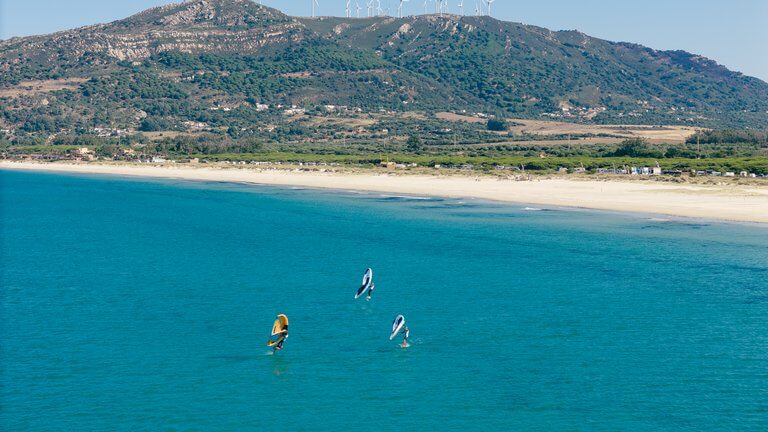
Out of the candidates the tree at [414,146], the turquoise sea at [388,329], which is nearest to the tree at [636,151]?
the tree at [414,146]

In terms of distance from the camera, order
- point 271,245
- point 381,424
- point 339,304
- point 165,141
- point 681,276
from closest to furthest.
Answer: point 381,424
point 339,304
point 681,276
point 271,245
point 165,141

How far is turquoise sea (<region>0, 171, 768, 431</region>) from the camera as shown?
86.1 ft

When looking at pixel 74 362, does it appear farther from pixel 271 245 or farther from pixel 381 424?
pixel 271 245

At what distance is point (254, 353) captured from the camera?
32031 mm

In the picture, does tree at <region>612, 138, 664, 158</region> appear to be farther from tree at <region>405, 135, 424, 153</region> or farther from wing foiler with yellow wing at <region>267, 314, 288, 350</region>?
wing foiler with yellow wing at <region>267, 314, 288, 350</region>

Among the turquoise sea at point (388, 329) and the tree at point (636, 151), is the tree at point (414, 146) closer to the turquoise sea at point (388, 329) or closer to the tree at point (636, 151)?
the tree at point (636, 151)

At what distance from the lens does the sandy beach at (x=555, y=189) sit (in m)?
76.2

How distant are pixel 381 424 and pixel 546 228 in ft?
145

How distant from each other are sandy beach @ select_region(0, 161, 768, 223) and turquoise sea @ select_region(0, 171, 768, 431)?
375 inches

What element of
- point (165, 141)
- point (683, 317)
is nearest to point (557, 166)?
point (683, 317)

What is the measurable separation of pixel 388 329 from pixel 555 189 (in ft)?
210

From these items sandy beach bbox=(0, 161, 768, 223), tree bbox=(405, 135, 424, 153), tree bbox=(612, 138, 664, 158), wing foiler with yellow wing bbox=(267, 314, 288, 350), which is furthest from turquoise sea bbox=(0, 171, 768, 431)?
tree bbox=(405, 135, 424, 153)

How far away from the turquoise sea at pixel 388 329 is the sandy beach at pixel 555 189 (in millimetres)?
9521

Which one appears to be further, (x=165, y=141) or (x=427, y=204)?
(x=165, y=141)
